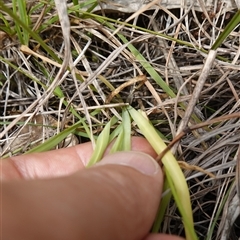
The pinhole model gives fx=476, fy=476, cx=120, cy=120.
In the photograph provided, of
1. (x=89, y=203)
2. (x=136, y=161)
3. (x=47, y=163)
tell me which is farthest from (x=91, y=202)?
(x=47, y=163)

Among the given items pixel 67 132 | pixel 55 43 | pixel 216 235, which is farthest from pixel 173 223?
pixel 55 43

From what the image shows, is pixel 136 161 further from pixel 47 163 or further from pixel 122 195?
pixel 47 163

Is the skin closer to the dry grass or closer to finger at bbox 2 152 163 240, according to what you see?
finger at bbox 2 152 163 240

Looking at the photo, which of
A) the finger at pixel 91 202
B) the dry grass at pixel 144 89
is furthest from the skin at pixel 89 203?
the dry grass at pixel 144 89

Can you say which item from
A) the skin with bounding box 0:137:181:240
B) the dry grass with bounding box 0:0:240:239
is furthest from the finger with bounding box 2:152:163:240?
the dry grass with bounding box 0:0:240:239

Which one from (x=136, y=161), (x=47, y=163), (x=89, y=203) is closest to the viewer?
(x=89, y=203)

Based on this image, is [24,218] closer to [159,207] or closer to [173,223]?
[159,207]
